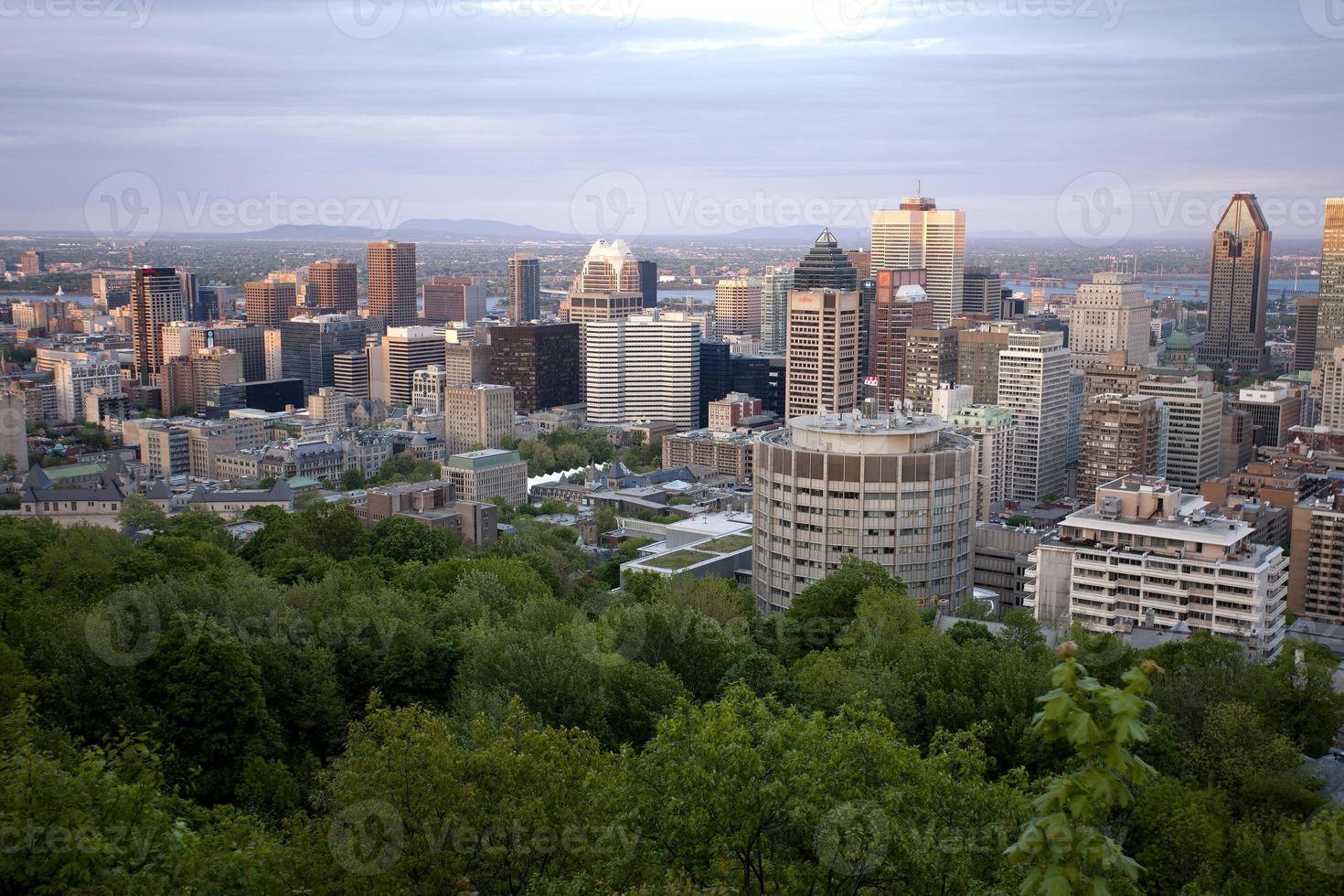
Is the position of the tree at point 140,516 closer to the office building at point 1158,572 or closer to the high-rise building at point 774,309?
the office building at point 1158,572

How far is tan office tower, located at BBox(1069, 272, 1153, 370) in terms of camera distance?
68.1 m

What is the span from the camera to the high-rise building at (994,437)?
1719 inches

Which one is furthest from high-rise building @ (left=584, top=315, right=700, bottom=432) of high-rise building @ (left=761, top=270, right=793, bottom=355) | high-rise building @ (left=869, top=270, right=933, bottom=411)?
high-rise building @ (left=761, top=270, right=793, bottom=355)

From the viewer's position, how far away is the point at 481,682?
13398 mm

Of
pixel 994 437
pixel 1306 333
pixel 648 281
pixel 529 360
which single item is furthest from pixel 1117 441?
pixel 648 281

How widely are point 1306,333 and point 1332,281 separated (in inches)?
204

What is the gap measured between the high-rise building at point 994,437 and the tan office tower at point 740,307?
45919 millimetres

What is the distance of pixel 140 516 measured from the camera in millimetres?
35062

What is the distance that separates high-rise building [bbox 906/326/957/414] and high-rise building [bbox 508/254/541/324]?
42.0 meters

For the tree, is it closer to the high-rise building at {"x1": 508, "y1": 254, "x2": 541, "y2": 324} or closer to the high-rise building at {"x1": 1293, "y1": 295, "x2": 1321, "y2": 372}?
the high-rise building at {"x1": 508, "y1": 254, "x2": 541, "y2": 324}

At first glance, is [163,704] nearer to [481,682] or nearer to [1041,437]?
[481,682]

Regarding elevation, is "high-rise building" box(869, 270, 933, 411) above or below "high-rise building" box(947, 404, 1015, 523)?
above

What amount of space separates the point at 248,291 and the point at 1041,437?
57.3m

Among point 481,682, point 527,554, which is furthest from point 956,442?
point 481,682
